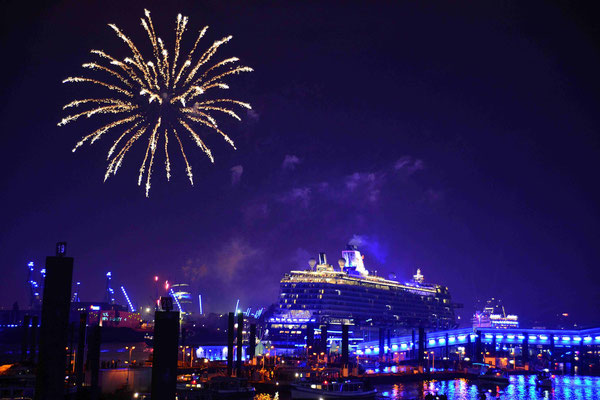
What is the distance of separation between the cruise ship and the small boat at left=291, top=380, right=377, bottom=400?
226 ft

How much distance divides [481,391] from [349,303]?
68.7 metres

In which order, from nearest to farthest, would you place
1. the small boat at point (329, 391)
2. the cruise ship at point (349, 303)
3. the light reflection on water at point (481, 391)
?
1. the small boat at point (329, 391)
2. the light reflection on water at point (481, 391)
3. the cruise ship at point (349, 303)

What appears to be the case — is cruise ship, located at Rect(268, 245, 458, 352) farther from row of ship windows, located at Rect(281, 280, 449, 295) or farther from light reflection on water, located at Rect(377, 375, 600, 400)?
light reflection on water, located at Rect(377, 375, 600, 400)

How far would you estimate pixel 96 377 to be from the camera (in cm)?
4112

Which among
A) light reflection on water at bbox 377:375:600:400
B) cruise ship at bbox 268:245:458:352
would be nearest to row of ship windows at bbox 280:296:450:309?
cruise ship at bbox 268:245:458:352

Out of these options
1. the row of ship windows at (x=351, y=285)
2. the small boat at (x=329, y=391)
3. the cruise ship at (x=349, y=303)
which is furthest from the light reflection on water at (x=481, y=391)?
the row of ship windows at (x=351, y=285)

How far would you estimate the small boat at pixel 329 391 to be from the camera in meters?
53.6

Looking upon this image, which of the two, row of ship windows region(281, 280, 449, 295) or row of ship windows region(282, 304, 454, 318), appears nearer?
row of ship windows region(282, 304, 454, 318)

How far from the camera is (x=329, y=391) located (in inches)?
2122

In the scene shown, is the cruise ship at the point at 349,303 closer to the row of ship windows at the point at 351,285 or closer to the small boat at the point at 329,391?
the row of ship windows at the point at 351,285

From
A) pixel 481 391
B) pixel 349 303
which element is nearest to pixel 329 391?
pixel 481 391

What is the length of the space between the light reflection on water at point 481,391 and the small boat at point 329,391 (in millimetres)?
6917

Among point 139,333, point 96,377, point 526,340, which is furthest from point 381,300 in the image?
point 96,377

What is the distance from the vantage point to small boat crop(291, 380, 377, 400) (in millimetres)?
53594
